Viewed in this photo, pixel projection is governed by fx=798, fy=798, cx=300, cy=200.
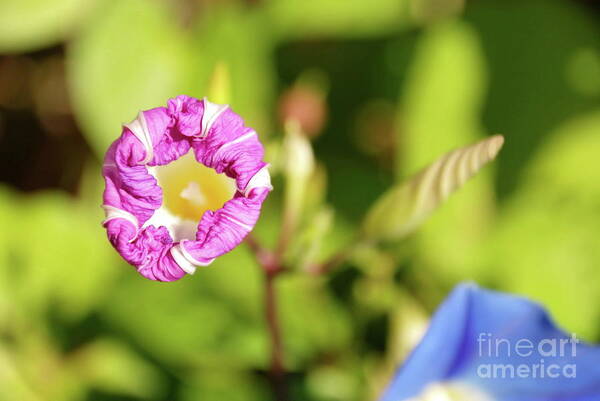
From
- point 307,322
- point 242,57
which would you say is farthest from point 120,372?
point 242,57

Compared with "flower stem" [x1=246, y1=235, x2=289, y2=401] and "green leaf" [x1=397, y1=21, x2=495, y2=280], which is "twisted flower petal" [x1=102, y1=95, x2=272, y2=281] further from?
"green leaf" [x1=397, y1=21, x2=495, y2=280]

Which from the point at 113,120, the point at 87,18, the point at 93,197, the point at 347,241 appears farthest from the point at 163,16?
the point at 347,241

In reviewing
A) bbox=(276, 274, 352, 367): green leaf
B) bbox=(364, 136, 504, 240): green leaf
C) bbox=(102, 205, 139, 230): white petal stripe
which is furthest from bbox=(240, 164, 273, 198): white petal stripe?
bbox=(276, 274, 352, 367): green leaf

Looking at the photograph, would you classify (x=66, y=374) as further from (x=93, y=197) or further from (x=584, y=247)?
(x=584, y=247)

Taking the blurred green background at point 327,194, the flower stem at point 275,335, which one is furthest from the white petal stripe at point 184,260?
the blurred green background at point 327,194

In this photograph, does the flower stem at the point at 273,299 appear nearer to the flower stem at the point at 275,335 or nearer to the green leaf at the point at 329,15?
the flower stem at the point at 275,335

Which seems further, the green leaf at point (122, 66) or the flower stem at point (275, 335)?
the green leaf at point (122, 66)

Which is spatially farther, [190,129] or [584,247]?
[584,247]
